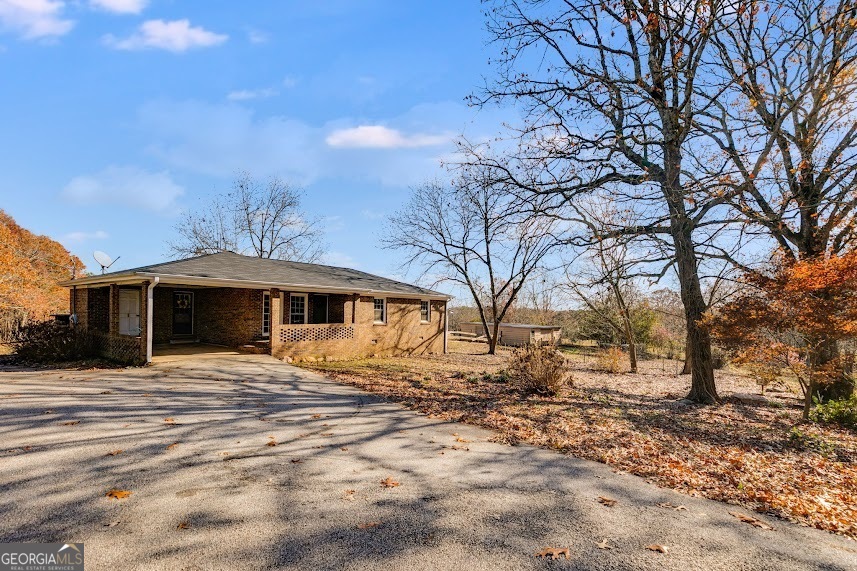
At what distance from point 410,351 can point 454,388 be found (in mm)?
9839

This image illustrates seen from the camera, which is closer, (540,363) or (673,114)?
(673,114)

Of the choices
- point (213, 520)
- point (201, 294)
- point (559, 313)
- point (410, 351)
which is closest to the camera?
point (213, 520)

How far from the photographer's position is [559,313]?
38.2 m

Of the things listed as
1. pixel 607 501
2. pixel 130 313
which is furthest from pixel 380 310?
pixel 607 501

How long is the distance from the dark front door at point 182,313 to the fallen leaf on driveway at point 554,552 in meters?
17.6

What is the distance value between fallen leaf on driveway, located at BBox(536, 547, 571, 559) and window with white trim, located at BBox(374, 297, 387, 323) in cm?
1633

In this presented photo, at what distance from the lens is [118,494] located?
145 inches

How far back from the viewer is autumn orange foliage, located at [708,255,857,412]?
7449 millimetres

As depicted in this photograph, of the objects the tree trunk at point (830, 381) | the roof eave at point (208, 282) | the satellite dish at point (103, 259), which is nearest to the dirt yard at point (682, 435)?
the tree trunk at point (830, 381)

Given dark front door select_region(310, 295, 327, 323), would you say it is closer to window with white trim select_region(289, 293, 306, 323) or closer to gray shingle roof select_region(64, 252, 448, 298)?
window with white trim select_region(289, 293, 306, 323)

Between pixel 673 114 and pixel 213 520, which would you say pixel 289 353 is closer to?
pixel 213 520

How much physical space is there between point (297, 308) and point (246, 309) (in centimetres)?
218

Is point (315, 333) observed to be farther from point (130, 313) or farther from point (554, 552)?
point (554, 552)

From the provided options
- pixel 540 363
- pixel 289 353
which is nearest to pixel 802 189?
pixel 540 363
